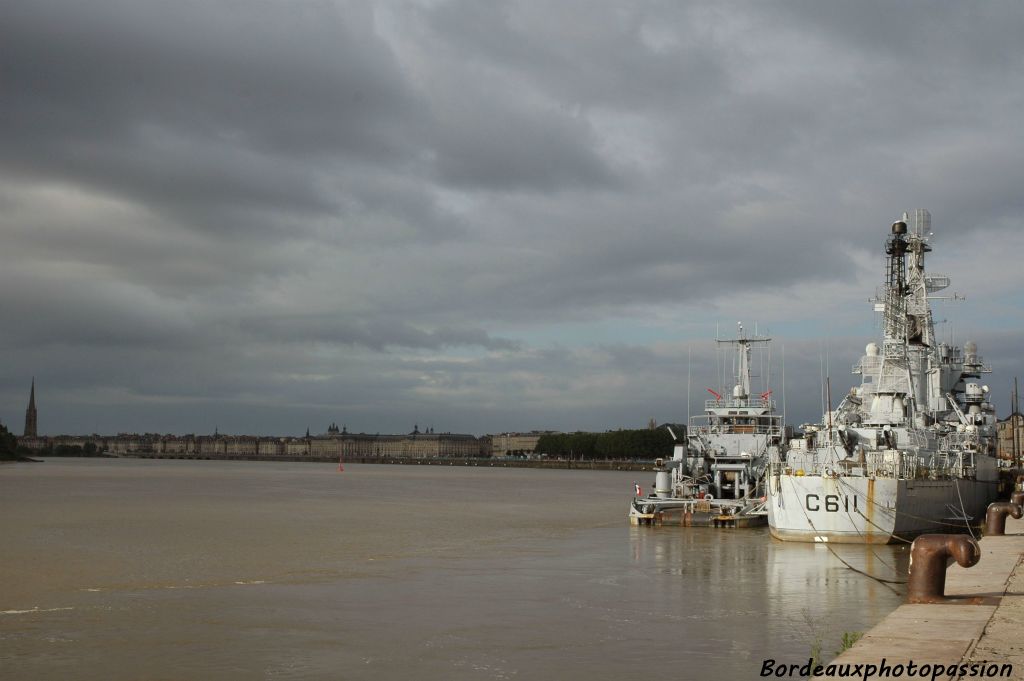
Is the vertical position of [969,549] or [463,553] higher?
[969,549]

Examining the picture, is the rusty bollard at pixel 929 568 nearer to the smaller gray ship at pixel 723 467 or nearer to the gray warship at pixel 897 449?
the gray warship at pixel 897 449

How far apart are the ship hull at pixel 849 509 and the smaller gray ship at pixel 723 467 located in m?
7.07

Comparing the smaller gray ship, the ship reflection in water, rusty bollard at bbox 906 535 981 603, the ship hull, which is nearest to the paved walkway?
rusty bollard at bbox 906 535 981 603

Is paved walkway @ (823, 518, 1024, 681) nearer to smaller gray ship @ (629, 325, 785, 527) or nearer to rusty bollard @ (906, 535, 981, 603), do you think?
rusty bollard @ (906, 535, 981, 603)

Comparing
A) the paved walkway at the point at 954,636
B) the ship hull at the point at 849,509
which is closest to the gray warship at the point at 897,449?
the ship hull at the point at 849,509

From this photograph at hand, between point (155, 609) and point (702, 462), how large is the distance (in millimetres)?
37164

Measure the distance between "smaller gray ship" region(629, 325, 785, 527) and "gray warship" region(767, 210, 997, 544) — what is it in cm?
397

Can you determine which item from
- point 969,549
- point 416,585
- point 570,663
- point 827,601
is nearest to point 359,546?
point 416,585

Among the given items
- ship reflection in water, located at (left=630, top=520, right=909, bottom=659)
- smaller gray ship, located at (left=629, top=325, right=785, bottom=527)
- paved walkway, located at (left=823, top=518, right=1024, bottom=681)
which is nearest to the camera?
paved walkway, located at (left=823, top=518, right=1024, bottom=681)

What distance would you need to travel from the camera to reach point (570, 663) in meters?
17.8

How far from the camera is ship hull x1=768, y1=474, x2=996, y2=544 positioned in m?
36.8

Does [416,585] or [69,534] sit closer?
[416,585]

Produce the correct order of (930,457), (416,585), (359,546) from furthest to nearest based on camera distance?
(930,457) → (359,546) → (416,585)

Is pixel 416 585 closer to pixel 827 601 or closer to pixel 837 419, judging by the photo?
pixel 827 601
